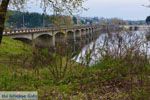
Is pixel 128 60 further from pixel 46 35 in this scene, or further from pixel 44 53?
pixel 46 35


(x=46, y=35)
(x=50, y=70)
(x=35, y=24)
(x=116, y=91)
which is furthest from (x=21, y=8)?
(x=35, y=24)

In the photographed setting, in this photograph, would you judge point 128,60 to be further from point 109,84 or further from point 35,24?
point 35,24

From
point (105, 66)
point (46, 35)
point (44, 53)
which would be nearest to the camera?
point (105, 66)

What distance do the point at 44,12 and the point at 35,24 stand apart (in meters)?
115

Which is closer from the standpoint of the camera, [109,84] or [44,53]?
[109,84]

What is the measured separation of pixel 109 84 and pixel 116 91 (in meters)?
1.23

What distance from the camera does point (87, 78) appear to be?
13195 mm

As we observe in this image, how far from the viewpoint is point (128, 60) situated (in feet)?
46.3

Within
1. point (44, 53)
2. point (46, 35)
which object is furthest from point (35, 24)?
point (44, 53)

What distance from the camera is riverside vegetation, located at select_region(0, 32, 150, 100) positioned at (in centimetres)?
1062

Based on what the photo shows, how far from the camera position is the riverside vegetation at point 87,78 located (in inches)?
418

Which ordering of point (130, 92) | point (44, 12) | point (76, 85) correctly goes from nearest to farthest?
point (130, 92) < point (76, 85) < point (44, 12)

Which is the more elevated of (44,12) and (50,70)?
(44,12)

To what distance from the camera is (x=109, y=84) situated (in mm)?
12375
